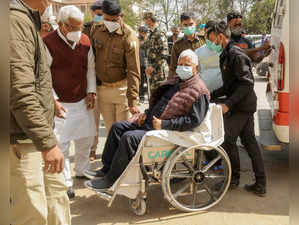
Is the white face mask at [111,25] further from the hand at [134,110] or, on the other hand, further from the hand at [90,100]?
the hand at [134,110]

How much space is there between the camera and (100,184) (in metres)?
3.30

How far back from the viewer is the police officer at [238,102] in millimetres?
3568

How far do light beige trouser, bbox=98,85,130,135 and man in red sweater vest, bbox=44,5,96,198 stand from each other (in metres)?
0.34

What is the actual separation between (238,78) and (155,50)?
11.1 ft

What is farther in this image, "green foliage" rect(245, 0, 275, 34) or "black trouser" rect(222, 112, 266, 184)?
"green foliage" rect(245, 0, 275, 34)

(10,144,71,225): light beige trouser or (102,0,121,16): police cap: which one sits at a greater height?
(102,0,121,16): police cap

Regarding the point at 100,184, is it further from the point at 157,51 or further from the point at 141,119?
the point at 157,51

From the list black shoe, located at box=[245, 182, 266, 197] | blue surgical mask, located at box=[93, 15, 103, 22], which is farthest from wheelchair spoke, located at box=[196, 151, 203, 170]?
blue surgical mask, located at box=[93, 15, 103, 22]

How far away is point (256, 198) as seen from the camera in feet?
12.2

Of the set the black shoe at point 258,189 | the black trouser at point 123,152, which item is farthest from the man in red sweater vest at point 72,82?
the black shoe at point 258,189

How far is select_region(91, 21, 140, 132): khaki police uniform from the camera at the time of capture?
4.08m

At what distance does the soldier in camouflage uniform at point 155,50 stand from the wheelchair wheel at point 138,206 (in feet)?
11.5

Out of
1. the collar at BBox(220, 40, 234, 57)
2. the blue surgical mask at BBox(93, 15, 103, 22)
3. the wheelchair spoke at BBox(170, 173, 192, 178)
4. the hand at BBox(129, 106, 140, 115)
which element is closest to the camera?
the wheelchair spoke at BBox(170, 173, 192, 178)

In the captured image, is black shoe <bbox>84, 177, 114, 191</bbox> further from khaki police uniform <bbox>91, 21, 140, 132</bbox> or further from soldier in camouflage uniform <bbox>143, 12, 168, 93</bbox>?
soldier in camouflage uniform <bbox>143, 12, 168, 93</bbox>
